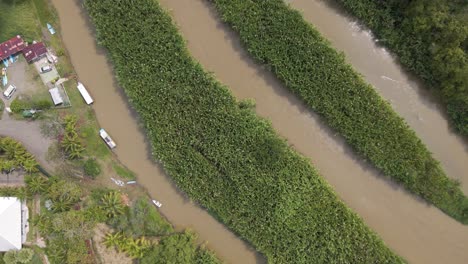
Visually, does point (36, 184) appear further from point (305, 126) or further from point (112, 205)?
point (305, 126)

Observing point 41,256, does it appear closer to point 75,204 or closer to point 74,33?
point 75,204

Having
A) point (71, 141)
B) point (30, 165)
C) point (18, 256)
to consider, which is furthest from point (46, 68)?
point (18, 256)

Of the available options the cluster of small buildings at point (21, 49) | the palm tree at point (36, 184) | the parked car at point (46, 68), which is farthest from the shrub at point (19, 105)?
the palm tree at point (36, 184)

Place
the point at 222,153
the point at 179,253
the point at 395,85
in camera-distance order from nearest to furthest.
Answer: the point at 179,253 < the point at 222,153 < the point at 395,85

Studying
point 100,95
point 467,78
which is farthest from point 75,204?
point 467,78

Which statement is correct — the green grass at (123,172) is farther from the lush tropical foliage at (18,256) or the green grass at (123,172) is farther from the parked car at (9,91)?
the parked car at (9,91)

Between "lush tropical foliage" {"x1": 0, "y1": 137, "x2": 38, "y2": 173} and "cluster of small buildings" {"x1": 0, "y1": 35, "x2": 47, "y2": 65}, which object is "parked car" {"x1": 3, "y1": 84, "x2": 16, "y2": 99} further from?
"lush tropical foliage" {"x1": 0, "y1": 137, "x2": 38, "y2": 173}
